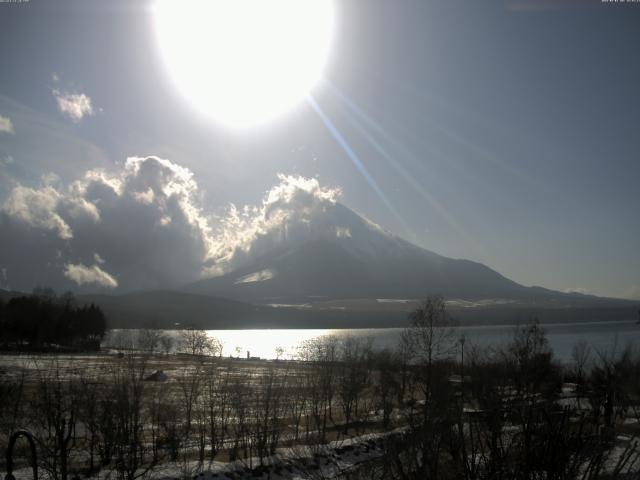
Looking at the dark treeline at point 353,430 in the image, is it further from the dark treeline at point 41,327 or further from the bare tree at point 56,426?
the dark treeline at point 41,327

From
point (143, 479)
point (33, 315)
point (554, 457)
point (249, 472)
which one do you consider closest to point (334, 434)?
point (249, 472)

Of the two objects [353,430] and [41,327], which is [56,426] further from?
[41,327]

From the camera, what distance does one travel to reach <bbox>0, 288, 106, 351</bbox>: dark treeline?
337ft

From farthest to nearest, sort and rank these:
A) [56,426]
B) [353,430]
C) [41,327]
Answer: [41,327] < [353,430] < [56,426]

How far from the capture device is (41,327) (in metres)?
106

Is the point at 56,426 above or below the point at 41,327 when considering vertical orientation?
above

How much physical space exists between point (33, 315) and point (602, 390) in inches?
4522

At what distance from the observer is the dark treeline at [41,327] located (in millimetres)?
102625

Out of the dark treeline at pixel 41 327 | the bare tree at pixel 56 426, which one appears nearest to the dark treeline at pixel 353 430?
the bare tree at pixel 56 426

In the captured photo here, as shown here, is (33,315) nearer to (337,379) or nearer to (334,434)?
(337,379)

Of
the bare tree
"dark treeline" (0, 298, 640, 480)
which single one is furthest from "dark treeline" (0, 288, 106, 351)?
the bare tree

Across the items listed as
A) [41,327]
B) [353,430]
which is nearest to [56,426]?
[353,430]

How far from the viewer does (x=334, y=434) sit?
38125 millimetres

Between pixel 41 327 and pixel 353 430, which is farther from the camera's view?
pixel 41 327
